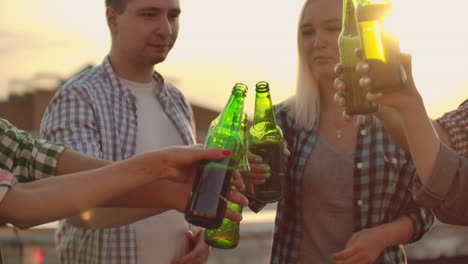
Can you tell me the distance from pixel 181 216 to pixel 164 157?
1429mm

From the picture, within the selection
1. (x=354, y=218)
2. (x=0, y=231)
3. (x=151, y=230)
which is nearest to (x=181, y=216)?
(x=151, y=230)

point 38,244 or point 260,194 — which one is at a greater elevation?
point 260,194

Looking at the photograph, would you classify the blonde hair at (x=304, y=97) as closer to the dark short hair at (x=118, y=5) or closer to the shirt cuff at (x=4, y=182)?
the dark short hair at (x=118, y=5)

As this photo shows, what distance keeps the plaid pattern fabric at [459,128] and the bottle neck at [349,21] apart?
1.88 feet

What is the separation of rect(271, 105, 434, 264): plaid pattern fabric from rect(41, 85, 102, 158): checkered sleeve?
0.89m

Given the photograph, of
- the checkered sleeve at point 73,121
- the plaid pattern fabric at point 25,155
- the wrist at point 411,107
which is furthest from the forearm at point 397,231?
the plaid pattern fabric at point 25,155

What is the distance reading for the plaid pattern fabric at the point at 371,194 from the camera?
10.4 ft

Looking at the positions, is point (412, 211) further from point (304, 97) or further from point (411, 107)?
point (411, 107)

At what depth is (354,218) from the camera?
3.18 m

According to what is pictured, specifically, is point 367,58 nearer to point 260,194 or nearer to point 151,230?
point 260,194

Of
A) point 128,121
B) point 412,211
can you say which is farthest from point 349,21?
point 128,121

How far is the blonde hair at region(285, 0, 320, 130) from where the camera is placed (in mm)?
3391

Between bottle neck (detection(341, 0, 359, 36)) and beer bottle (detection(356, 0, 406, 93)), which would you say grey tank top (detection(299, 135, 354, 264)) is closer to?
bottle neck (detection(341, 0, 359, 36))

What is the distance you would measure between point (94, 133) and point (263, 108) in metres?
0.77
